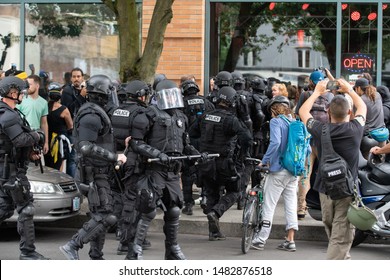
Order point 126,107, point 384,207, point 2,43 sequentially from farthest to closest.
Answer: point 2,43 → point 384,207 → point 126,107

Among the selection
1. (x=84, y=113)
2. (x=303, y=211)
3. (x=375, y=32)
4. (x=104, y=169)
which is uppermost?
(x=375, y=32)

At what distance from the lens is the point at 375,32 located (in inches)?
581

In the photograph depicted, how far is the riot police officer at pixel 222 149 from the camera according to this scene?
10.4m

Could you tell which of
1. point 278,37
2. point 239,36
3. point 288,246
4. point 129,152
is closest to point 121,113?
point 129,152

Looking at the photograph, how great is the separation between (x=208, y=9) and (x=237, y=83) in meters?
3.46

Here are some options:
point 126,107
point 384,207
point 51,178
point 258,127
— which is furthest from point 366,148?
point 51,178

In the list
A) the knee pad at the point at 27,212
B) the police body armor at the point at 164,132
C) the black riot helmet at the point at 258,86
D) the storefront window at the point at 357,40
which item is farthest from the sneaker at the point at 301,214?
the storefront window at the point at 357,40

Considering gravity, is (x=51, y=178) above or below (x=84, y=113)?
below

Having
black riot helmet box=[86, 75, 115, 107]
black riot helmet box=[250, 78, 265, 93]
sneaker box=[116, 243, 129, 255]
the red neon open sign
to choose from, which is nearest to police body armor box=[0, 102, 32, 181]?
black riot helmet box=[86, 75, 115, 107]

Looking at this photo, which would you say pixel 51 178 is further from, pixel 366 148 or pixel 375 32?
pixel 375 32

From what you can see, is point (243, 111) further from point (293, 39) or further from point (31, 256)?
point (293, 39)
